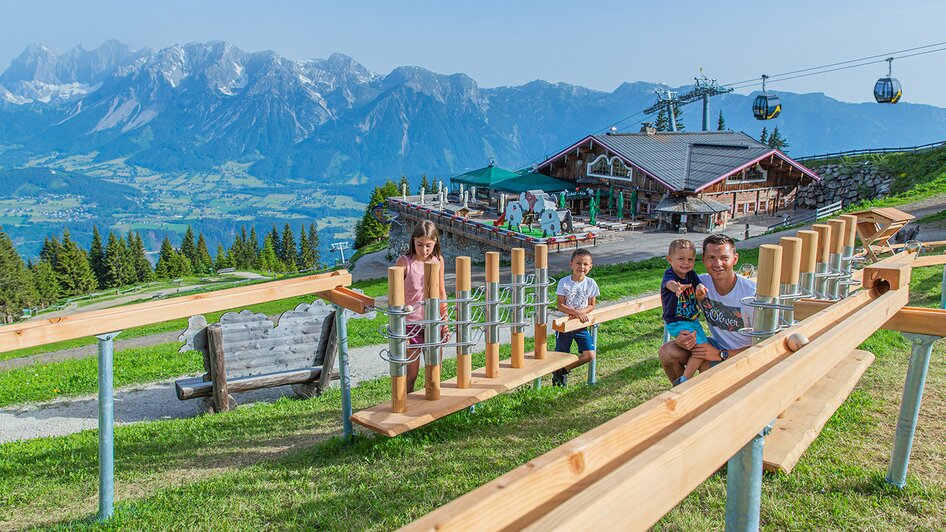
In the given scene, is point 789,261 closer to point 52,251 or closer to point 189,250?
point 52,251

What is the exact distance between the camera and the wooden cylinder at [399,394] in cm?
558

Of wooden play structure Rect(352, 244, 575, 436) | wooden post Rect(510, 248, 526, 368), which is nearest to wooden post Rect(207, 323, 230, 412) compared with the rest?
wooden play structure Rect(352, 244, 575, 436)

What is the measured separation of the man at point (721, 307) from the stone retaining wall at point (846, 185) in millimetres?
41365

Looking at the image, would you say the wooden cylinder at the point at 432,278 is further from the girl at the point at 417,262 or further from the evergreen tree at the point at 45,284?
the evergreen tree at the point at 45,284

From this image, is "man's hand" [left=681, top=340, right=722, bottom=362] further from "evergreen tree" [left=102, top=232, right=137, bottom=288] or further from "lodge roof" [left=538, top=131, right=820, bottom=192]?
"evergreen tree" [left=102, top=232, right=137, bottom=288]

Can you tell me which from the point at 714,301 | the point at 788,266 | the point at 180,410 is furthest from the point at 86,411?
the point at 788,266

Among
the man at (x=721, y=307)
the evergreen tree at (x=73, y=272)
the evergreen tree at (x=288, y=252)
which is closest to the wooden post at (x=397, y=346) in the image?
the man at (x=721, y=307)

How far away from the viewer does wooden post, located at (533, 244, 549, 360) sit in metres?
6.68

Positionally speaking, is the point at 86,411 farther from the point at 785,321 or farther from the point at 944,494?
the point at 944,494

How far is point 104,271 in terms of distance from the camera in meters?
89.1

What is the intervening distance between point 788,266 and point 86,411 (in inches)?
384

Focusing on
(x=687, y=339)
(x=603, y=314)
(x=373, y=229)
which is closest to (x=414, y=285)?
(x=603, y=314)

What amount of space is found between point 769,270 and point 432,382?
3.11 metres

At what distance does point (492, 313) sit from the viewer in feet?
20.6
